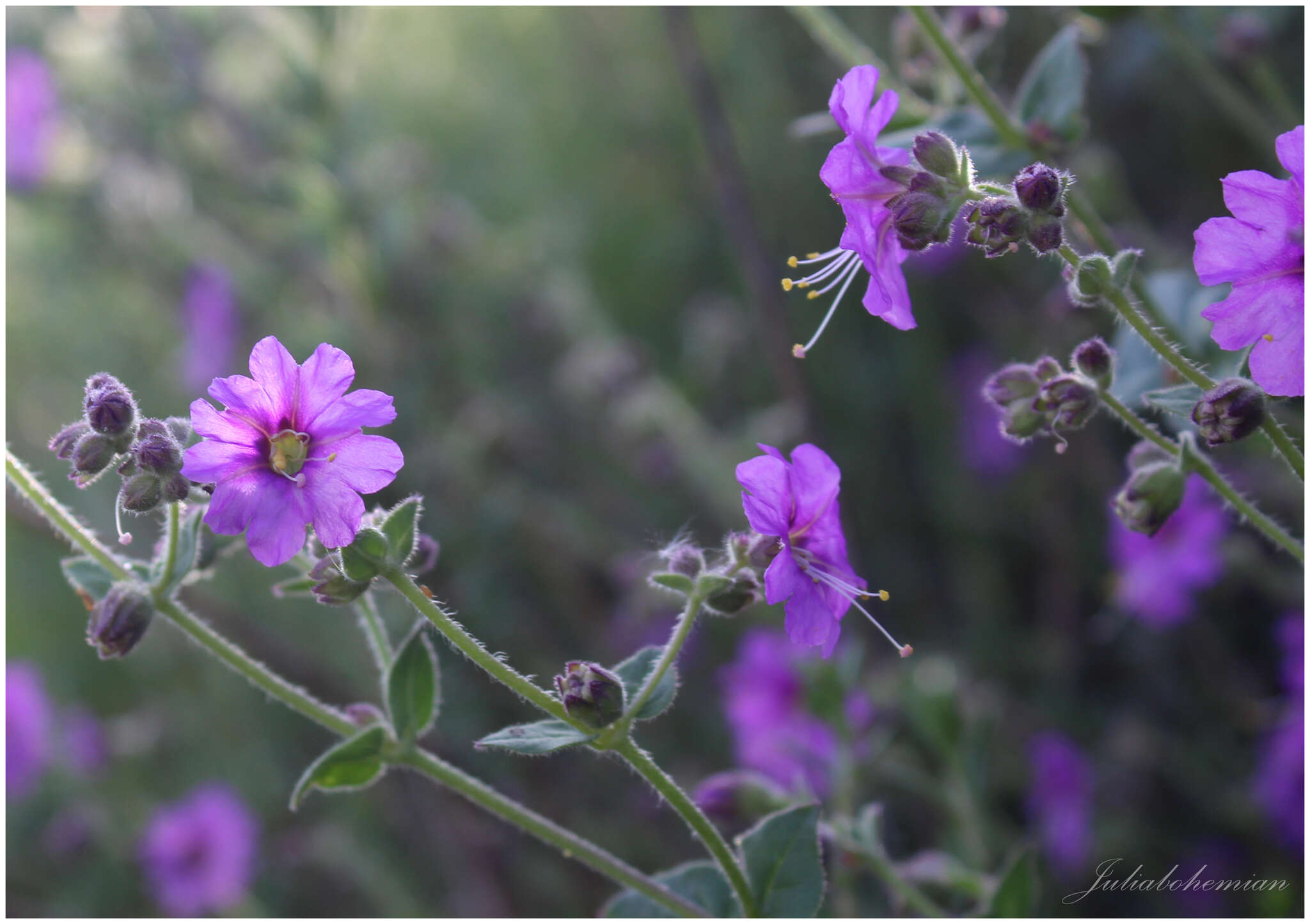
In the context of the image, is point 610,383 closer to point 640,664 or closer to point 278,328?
point 278,328

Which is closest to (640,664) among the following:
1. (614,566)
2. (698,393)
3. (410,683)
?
(410,683)

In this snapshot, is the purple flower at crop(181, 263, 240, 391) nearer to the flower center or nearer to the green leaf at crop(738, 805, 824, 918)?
the flower center

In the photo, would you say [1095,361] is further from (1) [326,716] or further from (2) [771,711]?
(2) [771,711]

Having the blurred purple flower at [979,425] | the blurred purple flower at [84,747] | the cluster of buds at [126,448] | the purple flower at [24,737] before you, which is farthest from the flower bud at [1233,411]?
the purple flower at [24,737]

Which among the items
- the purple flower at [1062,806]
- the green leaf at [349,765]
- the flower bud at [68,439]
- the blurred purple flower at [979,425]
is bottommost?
the purple flower at [1062,806]

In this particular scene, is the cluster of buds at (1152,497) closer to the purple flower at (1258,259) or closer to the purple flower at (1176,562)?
the purple flower at (1258,259)
